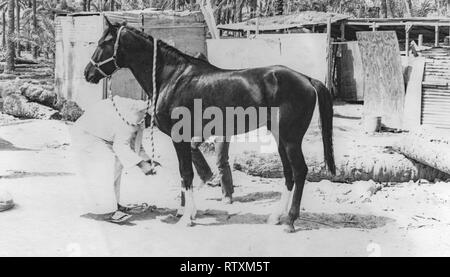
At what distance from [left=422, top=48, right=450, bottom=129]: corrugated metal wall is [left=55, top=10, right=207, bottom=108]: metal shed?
3290 mm

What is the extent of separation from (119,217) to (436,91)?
16.5ft

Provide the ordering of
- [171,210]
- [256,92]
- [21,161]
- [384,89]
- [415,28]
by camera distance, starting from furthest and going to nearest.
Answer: [415,28] < [384,89] < [21,161] < [171,210] < [256,92]

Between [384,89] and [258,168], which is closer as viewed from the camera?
[258,168]

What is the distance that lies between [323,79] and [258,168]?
1.66 meters

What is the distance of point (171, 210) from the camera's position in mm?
6027

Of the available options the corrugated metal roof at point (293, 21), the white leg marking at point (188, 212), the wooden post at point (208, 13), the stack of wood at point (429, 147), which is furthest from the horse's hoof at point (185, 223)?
the corrugated metal roof at point (293, 21)

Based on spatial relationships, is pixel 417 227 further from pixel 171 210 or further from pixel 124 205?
pixel 124 205

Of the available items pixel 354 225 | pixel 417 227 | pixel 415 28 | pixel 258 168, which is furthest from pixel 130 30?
pixel 415 28

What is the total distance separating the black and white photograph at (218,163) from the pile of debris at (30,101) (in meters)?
2.30

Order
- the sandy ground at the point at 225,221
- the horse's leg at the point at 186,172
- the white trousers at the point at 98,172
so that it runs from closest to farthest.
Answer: the sandy ground at the point at 225,221, the horse's leg at the point at 186,172, the white trousers at the point at 98,172

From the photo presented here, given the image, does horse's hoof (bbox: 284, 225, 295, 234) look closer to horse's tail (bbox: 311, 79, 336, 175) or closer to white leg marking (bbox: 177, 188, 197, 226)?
horse's tail (bbox: 311, 79, 336, 175)

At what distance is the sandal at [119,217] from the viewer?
5.71 m

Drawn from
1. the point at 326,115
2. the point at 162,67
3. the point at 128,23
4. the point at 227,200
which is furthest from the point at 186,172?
the point at 128,23

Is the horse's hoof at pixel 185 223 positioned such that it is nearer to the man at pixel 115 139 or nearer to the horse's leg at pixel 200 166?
the man at pixel 115 139
